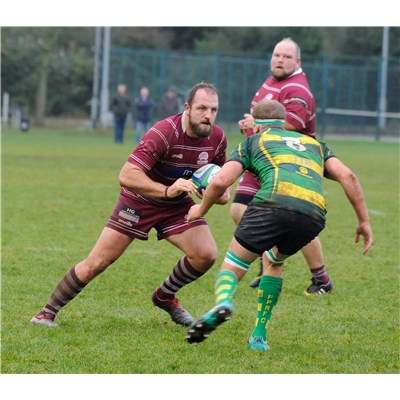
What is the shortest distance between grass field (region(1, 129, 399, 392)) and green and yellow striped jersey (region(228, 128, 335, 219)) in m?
1.05

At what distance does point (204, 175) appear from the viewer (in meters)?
5.71

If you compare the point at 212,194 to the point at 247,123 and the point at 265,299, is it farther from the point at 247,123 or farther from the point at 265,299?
the point at 247,123

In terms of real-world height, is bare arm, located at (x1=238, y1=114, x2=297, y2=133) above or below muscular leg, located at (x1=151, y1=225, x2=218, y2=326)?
above

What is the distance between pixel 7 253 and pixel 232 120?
29120mm

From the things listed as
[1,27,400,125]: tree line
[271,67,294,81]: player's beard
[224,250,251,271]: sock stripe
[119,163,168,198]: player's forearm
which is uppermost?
[1,27,400,125]: tree line

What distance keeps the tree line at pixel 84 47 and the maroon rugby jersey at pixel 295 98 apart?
3774cm

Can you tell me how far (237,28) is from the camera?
49031mm

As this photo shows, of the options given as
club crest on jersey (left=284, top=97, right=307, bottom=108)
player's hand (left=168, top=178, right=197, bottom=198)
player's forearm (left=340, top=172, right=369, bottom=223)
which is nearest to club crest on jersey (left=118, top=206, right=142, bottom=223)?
player's hand (left=168, top=178, right=197, bottom=198)

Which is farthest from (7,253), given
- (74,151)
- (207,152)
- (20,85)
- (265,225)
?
(20,85)

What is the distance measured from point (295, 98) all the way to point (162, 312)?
2.38 meters

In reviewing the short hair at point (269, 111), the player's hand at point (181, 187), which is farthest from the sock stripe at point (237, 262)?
the short hair at point (269, 111)

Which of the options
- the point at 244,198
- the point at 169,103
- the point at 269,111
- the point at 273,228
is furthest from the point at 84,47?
the point at 273,228

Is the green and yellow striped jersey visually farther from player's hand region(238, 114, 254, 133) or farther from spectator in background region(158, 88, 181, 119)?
spectator in background region(158, 88, 181, 119)

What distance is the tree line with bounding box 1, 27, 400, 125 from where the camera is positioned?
4522 centimetres
